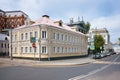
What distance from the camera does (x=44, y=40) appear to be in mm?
38875

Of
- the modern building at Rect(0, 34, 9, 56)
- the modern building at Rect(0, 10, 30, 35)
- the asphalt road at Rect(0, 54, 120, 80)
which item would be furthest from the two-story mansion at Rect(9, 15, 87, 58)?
the modern building at Rect(0, 10, 30, 35)

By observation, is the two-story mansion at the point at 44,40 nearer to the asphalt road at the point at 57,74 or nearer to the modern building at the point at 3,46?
the asphalt road at the point at 57,74

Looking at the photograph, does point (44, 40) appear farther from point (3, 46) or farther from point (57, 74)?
point (3, 46)

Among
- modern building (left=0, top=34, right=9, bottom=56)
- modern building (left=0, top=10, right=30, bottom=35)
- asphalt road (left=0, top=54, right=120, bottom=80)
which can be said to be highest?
modern building (left=0, top=10, right=30, bottom=35)

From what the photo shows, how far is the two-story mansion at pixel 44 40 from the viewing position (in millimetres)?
39062

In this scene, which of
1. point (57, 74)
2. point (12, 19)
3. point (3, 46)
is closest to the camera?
point (57, 74)

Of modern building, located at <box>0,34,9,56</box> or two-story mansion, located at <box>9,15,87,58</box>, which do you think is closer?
two-story mansion, located at <box>9,15,87,58</box>

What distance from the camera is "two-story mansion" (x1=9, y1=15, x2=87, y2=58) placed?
39.1 metres

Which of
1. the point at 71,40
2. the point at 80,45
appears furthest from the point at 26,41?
the point at 80,45

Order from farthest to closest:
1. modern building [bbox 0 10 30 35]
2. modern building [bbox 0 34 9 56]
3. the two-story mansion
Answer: modern building [bbox 0 10 30 35] → modern building [bbox 0 34 9 56] → the two-story mansion

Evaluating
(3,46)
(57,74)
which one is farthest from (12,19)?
(57,74)

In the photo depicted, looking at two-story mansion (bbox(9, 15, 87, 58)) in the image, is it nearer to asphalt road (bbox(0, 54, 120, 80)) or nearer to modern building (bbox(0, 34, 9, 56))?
asphalt road (bbox(0, 54, 120, 80))

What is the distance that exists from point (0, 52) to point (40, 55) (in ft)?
94.3

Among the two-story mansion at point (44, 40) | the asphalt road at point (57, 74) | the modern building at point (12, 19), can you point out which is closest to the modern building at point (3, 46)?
the two-story mansion at point (44, 40)
